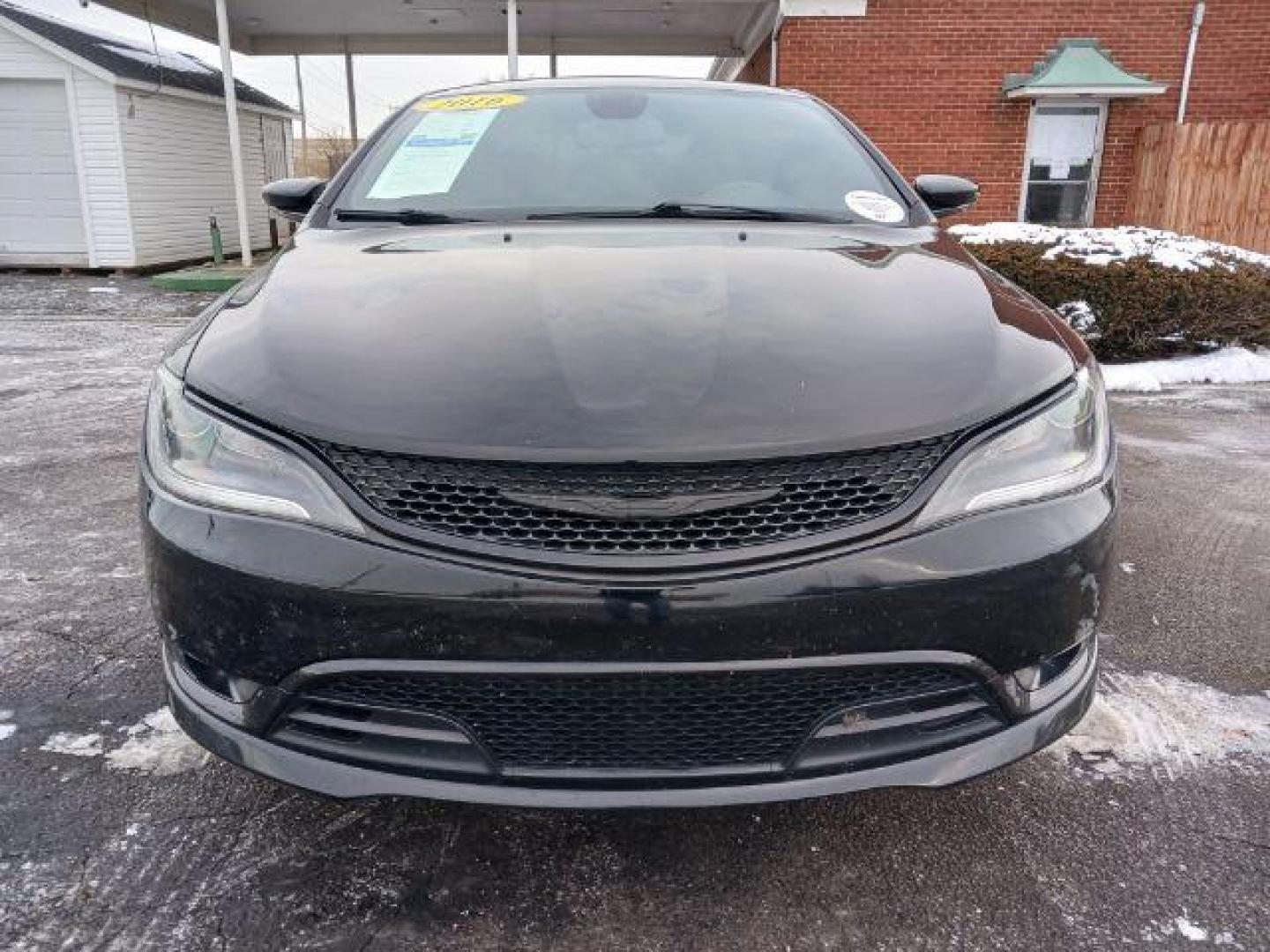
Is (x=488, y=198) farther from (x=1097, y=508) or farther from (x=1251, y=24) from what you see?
(x=1251, y=24)

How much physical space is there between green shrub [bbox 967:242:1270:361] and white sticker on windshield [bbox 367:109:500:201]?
4429 mm

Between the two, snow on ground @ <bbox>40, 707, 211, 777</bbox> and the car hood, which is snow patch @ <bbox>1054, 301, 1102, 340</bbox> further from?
snow on ground @ <bbox>40, 707, 211, 777</bbox>

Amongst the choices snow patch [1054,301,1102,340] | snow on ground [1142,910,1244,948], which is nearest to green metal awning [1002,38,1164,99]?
snow patch [1054,301,1102,340]

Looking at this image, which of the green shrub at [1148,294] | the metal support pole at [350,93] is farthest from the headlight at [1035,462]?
the metal support pole at [350,93]

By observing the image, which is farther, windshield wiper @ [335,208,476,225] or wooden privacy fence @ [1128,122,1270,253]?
wooden privacy fence @ [1128,122,1270,253]

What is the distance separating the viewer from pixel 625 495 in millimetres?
1441

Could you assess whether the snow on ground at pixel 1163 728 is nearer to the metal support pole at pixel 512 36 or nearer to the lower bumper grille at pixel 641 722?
the lower bumper grille at pixel 641 722

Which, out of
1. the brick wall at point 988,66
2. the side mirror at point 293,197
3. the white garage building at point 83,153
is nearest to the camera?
the side mirror at point 293,197

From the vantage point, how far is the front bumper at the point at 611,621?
4.69 feet

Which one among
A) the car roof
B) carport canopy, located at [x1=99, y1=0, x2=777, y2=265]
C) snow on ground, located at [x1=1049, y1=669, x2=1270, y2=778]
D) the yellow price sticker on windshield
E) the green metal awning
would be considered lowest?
snow on ground, located at [x1=1049, y1=669, x2=1270, y2=778]

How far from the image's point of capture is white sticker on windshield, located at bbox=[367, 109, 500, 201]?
263 cm

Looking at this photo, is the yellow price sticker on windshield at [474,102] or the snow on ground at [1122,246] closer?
the yellow price sticker on windshield at [474,102]

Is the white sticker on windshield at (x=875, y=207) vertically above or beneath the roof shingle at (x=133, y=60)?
beneath

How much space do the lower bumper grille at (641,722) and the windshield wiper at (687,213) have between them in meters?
1.39
